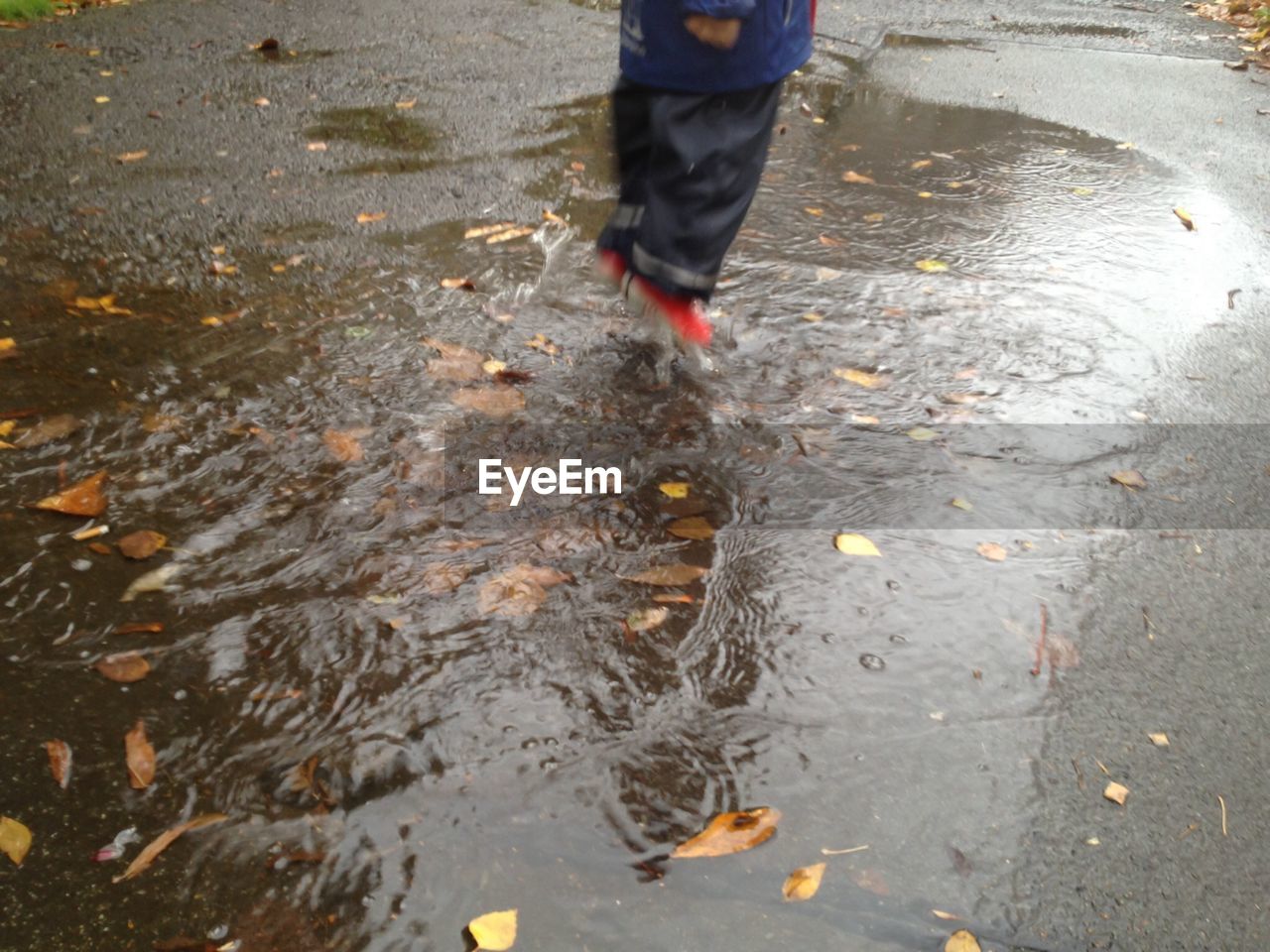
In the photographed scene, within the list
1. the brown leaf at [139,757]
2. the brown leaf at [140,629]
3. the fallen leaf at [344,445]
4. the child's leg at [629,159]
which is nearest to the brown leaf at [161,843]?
the brown leaf at [139,757]

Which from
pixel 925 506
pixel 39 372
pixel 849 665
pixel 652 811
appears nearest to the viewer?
pixel 652 811

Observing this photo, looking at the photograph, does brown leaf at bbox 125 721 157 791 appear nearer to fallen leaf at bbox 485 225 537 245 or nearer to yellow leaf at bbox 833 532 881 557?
yellow leaf at bbox 833 532 881 557

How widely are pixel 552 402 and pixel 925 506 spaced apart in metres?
1.04

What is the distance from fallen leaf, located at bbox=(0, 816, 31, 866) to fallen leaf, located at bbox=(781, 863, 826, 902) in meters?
1.25

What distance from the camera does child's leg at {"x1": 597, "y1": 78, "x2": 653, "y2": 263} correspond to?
9.12 ft

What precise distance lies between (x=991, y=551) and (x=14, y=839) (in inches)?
81.5

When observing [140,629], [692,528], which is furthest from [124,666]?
[692,528]

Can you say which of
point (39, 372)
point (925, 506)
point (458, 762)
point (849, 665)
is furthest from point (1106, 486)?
point (39, 372)

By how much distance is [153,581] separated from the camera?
2.25 metres

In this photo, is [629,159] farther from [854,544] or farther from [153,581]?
[153,581]

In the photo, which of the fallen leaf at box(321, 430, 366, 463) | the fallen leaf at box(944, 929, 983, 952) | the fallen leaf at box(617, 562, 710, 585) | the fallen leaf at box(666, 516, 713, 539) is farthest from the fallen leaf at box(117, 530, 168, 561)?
the fallen leaf at box(944, 929, 983, 952)

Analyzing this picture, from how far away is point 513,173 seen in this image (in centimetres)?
432

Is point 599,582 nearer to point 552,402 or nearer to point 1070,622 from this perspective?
point 552,402

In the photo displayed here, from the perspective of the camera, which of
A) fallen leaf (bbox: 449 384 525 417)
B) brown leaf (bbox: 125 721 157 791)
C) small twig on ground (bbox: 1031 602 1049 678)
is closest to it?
brown leaf (bbox: 125 721 157 791)
